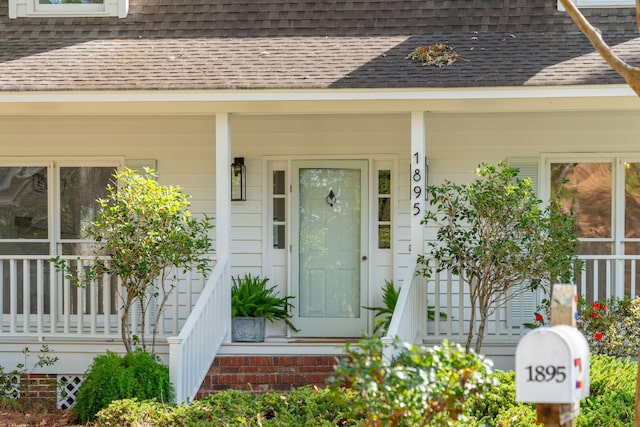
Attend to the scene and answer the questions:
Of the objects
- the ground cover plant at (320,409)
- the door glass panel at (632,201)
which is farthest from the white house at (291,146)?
the ground cover plant at (320,409)

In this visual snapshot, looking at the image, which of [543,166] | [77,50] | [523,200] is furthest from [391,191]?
[77,50]

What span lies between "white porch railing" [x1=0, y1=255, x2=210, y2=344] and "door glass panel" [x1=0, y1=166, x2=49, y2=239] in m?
0.41

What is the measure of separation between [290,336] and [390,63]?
330cm

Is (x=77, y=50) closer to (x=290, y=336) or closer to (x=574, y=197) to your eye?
(x=290, y=336)

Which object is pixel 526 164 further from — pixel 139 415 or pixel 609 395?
pixel 139 415

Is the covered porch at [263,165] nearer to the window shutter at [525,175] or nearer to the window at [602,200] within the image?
the window shutter at [525,175]

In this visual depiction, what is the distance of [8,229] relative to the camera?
11.6 m

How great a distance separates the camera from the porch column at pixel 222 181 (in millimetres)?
10005

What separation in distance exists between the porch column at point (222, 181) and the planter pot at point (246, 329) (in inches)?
33.3

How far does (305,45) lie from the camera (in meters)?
10.8

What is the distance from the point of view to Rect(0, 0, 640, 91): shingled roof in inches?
381

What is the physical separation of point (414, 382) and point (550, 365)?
102 cm

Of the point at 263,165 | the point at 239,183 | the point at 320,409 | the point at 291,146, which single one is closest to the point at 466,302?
the point at 291,146

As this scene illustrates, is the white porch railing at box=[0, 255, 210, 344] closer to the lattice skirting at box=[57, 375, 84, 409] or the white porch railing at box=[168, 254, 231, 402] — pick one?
the white porch railing at box=[168, 254, 231, 402]
